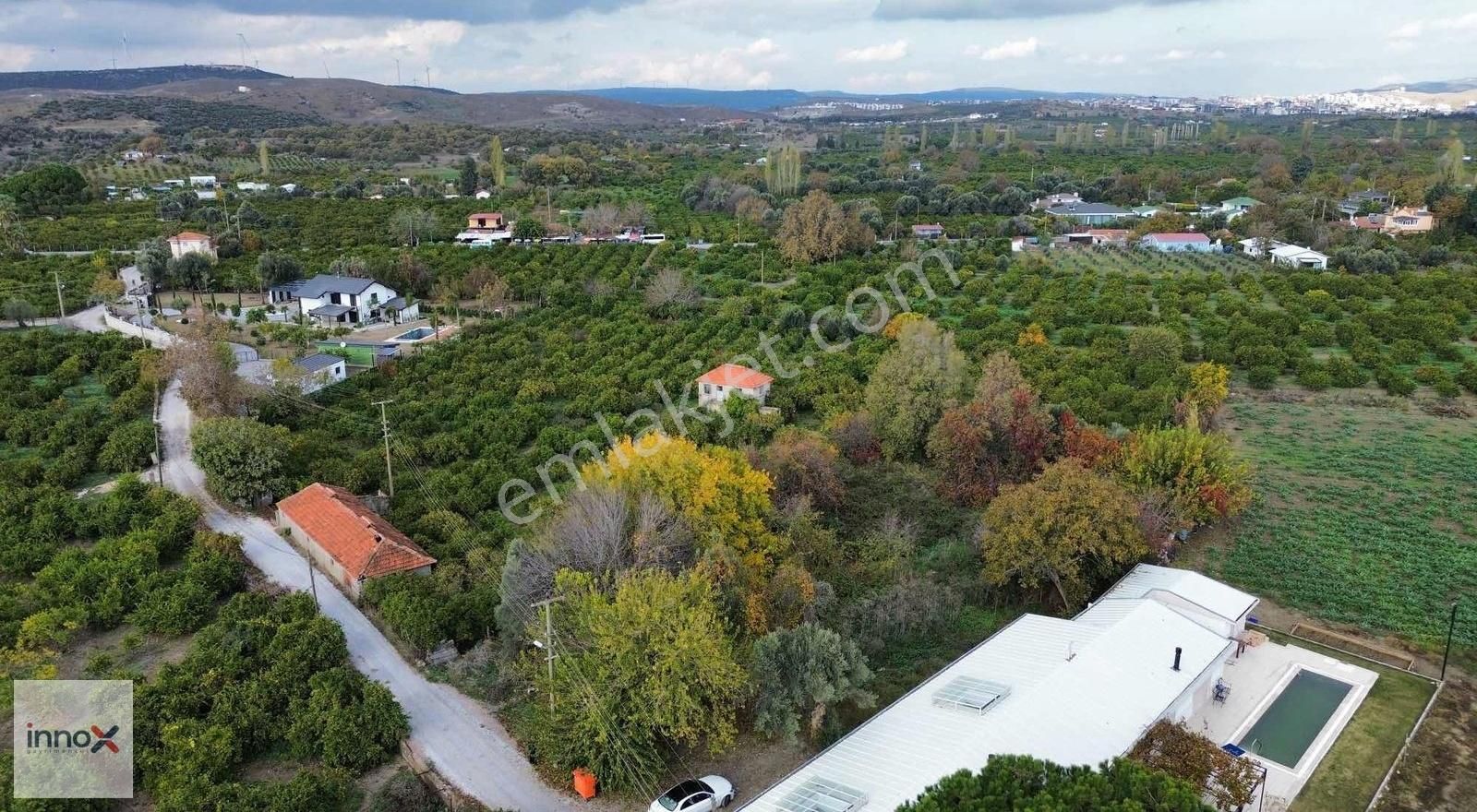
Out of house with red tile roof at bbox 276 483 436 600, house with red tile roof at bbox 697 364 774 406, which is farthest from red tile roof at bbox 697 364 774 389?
house with red tile roof at bbox 276 483 436 600

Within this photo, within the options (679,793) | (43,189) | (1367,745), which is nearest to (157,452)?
(679,793)

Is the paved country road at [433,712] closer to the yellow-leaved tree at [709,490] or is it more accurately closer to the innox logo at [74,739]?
the innox logo at [74,739]

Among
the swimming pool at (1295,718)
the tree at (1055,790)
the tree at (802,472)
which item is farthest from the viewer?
the tree at (802,472)

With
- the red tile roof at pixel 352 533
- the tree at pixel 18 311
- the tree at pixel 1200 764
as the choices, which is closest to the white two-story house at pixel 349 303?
the tree at pixel 18 311

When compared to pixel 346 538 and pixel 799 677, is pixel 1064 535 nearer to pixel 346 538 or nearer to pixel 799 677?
pixel 799 677

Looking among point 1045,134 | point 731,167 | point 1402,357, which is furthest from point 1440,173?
point 1045,134

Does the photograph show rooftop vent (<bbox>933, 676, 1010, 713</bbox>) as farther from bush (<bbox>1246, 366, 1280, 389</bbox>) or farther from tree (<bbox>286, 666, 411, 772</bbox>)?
bush (<bbox>1246, 366, 1280, 389</bbox>)
